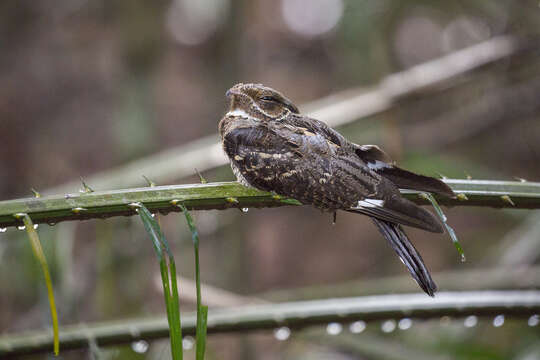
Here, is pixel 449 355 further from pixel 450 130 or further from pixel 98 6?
pixel 98 6

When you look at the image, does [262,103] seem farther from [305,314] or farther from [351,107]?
[351,107]

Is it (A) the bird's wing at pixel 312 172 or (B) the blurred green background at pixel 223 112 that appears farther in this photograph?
(B) the blurred green background at pixel 223 112

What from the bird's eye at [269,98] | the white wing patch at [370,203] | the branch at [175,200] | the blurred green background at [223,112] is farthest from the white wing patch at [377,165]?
the blurred green background at [223,112]

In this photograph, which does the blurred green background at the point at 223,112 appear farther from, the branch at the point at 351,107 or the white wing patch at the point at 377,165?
the white wing patch at the point at 377,165

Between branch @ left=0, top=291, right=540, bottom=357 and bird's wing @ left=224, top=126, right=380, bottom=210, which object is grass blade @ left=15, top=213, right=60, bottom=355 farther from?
bird's wing @ left=224, top=126, right=380, bottom=210

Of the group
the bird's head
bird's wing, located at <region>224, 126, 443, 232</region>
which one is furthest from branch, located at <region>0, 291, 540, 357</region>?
the bird's head
